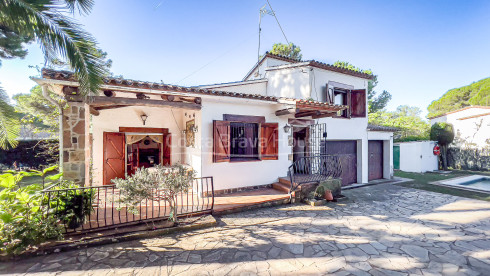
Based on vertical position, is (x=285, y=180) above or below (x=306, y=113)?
below

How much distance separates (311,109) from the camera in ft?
23.5

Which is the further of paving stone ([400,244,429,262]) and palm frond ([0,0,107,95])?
paving stone ([400,244,429,262])

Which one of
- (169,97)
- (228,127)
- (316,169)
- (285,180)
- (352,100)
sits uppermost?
(352,100)

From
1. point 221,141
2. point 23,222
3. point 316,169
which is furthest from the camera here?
point 316,169

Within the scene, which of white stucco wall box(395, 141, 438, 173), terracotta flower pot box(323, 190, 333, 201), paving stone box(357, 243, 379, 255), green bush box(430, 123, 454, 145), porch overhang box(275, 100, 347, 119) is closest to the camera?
paving stone box(357, 243, 379, 255)

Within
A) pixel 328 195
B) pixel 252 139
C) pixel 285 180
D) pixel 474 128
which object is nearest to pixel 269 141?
pixel 252 139

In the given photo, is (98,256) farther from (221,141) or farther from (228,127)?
(228,127)

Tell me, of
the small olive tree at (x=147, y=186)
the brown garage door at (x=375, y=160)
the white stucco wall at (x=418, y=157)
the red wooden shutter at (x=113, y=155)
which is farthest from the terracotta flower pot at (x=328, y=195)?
the white stucco wall at (x=418, y=157)

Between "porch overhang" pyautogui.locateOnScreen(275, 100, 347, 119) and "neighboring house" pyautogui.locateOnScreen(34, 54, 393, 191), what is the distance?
0.04 meters

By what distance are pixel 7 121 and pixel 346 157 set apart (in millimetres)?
12363

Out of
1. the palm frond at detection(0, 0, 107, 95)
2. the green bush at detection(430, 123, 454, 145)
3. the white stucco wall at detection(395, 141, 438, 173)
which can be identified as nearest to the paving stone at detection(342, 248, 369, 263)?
the palm frond at detection(0, 0, 107, 95)

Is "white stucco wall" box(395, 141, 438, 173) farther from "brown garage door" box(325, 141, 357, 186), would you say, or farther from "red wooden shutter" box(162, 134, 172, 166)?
"red wooden shutter" box(162, 134, 172, 166)

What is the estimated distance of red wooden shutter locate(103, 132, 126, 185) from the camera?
771 cm

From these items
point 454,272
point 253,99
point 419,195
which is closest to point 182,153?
point 253,99
